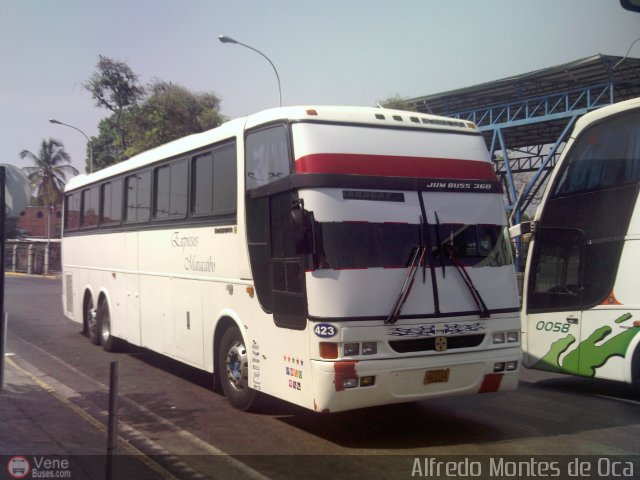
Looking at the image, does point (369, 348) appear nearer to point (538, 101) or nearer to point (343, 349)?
point (343, 349)

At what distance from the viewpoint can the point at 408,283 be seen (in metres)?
6.46

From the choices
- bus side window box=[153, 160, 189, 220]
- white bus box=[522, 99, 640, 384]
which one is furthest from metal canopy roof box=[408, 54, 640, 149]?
bus side window box=[153, 160, 189, 220]

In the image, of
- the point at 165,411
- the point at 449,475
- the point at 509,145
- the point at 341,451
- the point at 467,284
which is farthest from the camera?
the point at 509,145

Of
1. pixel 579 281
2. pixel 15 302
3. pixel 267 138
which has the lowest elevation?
pixel 15 302

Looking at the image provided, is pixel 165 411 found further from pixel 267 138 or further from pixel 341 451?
pixel 267 138

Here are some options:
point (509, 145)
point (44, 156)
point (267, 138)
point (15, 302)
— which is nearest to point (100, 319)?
point (267, 138)

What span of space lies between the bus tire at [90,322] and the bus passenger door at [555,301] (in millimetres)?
8459

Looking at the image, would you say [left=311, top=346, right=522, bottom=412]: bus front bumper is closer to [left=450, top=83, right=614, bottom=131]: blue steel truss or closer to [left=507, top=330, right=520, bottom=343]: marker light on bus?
[left=507, top=330, right=520, bottom=343]: marker light on bus

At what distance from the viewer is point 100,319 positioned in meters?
13.2

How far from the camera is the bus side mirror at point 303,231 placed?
20.4ft

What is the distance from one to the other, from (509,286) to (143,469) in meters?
4.12

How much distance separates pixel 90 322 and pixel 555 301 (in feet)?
→ 30.8

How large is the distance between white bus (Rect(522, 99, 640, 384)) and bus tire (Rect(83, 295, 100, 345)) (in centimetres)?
844

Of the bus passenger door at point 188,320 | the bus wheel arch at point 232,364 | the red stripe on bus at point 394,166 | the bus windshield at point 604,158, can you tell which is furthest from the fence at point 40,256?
the red stripe on bus at point 394,166
